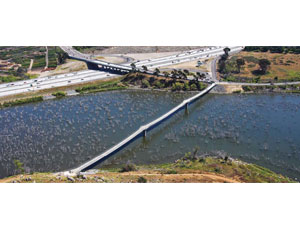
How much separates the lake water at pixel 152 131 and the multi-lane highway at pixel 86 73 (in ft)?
51.1

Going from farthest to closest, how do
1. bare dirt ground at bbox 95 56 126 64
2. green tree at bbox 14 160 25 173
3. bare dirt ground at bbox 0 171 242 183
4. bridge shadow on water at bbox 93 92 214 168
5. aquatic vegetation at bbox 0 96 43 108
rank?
bare dirt ground at bbox 95 56 126 64 < aquatic vegetation at bbox 0 96 43 108 < bridge shadow on water at bbox 93 92 214 168 < green tree at bbox 14 160 25 173 < bare dirt ground at bbox 0 171 242 183

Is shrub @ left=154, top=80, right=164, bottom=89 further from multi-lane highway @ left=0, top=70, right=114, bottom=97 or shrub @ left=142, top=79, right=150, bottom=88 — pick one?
multi-lane highway @ left=0, top=70, right=114, bottom=97

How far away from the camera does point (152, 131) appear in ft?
262

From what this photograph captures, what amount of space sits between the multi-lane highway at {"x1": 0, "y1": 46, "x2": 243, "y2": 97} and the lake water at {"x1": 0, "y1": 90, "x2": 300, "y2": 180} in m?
15.6

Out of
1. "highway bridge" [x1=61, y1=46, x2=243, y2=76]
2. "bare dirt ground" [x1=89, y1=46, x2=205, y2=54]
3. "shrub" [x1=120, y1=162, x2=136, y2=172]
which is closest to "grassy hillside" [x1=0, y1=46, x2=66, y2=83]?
"highway bridge" [x1=61, y1=46, x2=243, y2=76]

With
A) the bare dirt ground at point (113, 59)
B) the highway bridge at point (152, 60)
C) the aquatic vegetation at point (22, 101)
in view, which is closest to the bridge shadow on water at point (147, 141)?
the highway bridge at point (152, 60)

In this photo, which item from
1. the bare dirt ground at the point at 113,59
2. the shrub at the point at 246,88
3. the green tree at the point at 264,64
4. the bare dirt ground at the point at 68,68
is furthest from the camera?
the bare dirt ground at the point at 113,59

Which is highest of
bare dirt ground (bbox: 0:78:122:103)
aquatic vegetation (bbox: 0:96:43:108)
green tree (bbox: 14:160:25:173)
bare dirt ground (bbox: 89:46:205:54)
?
bare dirt ground (bbox: 89:46:205:54)

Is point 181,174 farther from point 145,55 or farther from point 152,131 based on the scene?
point 145,55

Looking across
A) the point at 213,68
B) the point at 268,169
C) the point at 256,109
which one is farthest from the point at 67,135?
the point at 213,68

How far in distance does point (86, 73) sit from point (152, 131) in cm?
6028

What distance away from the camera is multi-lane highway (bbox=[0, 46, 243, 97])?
111 metres

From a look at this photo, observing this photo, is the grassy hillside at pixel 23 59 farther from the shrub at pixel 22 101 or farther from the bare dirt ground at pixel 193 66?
the bare dirt ground at pixel 193 66

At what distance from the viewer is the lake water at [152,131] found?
7000cm
